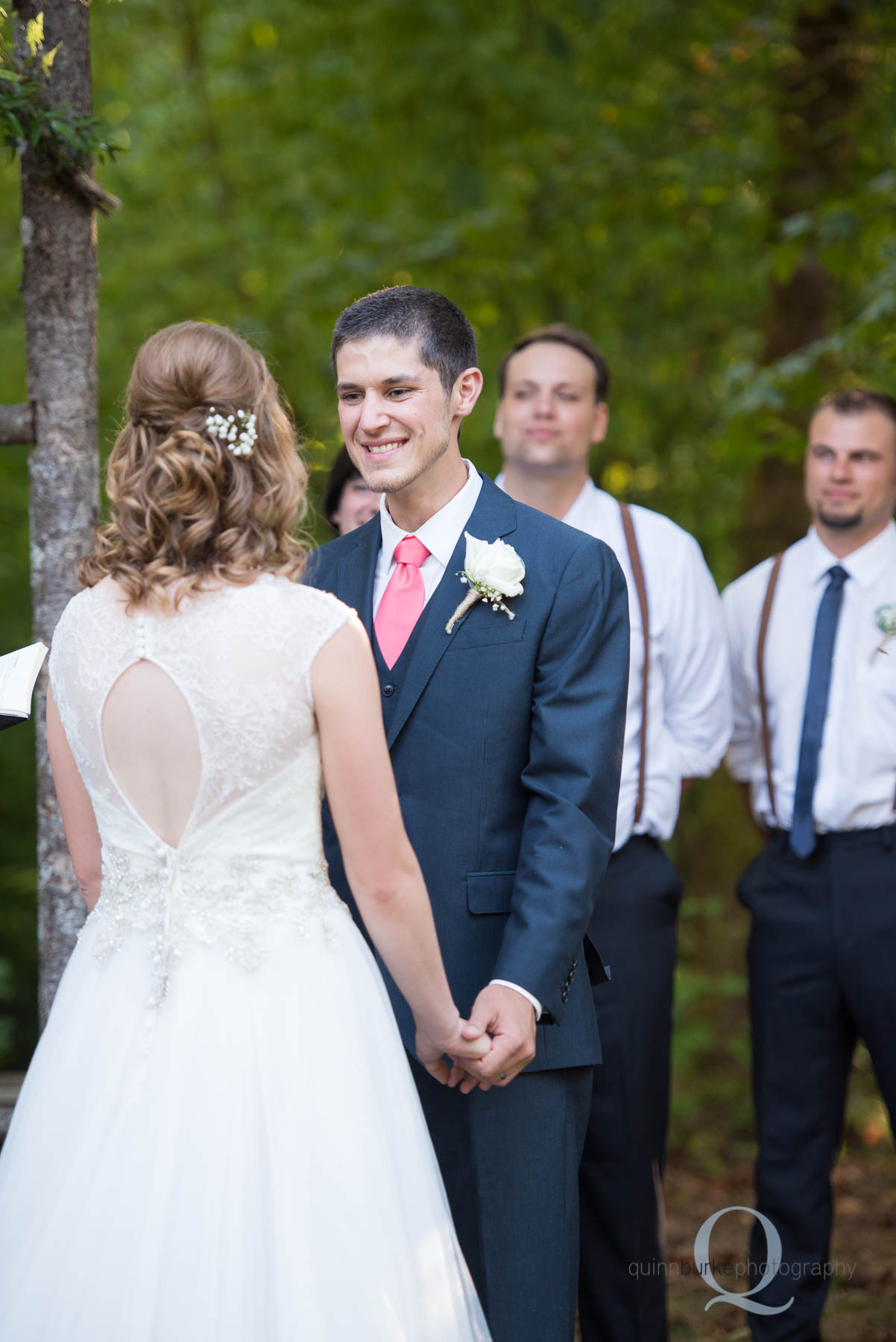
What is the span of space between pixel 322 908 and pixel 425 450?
1.02 meters

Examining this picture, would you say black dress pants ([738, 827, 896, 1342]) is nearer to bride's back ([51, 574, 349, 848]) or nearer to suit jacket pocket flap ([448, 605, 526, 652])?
suit jacket pocket flap ([448, 605, 526, 652])

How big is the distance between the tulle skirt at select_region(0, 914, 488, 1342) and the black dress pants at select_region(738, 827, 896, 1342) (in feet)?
5.93

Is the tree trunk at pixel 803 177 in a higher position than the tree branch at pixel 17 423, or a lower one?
higher

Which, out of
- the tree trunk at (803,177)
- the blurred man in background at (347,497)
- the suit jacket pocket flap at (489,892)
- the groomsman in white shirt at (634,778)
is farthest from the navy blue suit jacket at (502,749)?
the tree trunk at (803,177)

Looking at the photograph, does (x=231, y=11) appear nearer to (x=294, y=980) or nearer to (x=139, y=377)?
(x=139, y=377)

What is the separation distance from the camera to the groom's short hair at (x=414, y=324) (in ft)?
8.54

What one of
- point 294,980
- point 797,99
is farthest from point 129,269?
point 294,980

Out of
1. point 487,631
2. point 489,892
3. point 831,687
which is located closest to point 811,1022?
point 831,687

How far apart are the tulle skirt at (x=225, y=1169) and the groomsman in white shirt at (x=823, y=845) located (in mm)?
1816

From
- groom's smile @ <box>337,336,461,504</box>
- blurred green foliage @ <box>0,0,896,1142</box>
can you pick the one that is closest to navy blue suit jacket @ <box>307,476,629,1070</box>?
groom's smile @ <box>337,336,461,504</box>

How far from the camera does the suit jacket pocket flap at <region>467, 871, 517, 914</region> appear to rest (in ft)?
8.12

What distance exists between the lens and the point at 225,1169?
1.92m

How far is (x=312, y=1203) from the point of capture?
1938 millimetres

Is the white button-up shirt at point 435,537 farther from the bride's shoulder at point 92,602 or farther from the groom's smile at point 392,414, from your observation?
the bride's shoulder at point 92,602
